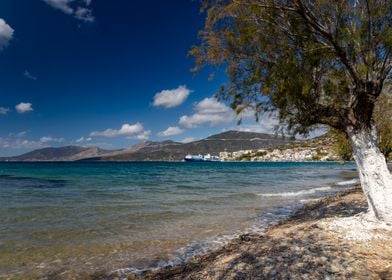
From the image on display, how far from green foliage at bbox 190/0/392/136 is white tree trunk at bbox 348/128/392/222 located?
425mm

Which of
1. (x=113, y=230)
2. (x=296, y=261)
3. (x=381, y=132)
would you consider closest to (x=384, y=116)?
(x=381, y=132)

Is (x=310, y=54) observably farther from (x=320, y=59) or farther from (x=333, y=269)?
(x=333, y=269)

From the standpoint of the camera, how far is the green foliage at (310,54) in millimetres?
8453

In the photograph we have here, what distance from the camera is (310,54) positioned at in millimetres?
8961

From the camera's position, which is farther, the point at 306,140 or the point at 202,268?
the point at 306,140

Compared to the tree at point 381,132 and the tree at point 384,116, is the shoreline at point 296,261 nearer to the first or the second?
the tree at point 381,132

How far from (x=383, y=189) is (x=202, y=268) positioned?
20.1ft

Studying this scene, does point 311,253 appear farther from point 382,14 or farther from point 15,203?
point 15,203

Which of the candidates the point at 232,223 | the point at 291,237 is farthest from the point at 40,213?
the point at 291,237

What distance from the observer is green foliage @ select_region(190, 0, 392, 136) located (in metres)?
8.45

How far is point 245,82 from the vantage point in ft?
32.2

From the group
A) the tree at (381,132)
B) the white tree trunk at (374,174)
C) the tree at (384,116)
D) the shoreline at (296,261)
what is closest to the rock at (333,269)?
the shoreline at (296,261)

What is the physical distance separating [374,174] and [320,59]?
4050mm

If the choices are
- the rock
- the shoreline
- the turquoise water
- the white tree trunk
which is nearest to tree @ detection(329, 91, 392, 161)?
the white tree trunk
